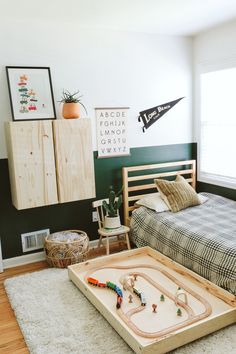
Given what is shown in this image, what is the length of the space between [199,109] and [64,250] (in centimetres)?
249

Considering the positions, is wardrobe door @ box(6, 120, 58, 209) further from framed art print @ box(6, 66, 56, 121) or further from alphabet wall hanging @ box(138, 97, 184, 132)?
A: alphabet wall hanging @ box(138, 97, 184, 132)

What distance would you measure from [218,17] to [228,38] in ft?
1.25

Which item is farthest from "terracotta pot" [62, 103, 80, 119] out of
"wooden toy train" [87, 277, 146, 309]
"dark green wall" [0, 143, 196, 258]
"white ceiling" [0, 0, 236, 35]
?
"wooden toy train" [87, 277, 146, 309]

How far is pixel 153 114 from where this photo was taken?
13.5 feet

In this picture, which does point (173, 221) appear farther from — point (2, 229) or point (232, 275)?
point (2, 229)

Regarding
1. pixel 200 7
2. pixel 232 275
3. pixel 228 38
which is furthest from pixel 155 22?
pixel 232 275

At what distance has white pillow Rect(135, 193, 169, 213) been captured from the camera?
3611mm

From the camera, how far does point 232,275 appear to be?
2500mm

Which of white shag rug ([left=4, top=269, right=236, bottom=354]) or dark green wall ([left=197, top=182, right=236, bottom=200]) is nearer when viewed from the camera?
white shag rug ([left=4, top=269, right=236, bottom=354])

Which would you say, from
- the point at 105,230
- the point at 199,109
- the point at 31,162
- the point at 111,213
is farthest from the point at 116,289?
the point at 199,109

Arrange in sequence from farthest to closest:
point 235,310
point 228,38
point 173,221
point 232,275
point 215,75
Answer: point 215,75 → point 228,38 → point 173,221 → point 232,275 → point 235,310

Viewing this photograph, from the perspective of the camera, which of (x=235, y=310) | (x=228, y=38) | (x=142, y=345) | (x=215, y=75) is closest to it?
(x=142, y=345)

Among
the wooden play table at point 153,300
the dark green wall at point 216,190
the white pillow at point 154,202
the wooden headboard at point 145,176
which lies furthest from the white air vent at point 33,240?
the dark green wall at point 216,190

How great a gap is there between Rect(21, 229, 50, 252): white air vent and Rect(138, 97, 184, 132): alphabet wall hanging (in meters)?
1.73
